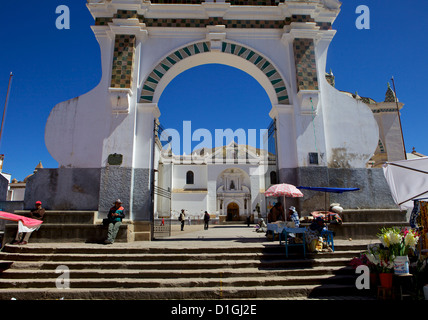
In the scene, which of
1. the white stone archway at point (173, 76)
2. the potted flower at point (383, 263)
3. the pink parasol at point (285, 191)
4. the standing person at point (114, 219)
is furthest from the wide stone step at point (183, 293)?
the white stone archway at point (173, 76)

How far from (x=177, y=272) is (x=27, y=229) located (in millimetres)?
3137

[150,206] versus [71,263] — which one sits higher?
[150,206]

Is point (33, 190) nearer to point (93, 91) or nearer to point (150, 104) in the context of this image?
point (93, 91)

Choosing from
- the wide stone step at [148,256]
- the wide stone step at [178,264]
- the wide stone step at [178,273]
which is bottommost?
the wide stone step at [178,273]

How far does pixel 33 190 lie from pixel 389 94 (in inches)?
743

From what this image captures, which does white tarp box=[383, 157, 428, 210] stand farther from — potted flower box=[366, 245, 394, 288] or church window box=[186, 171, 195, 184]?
church window box=[186, 171, 195, 184]

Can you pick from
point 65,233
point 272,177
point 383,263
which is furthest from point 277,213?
point 65,233

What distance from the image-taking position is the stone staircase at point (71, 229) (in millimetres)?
5949

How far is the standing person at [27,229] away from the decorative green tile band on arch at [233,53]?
150 inches

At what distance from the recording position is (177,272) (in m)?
4.51

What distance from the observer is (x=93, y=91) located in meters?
7.34

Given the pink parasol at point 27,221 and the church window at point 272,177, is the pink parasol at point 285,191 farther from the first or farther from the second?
the pink parasol at point 27,221
